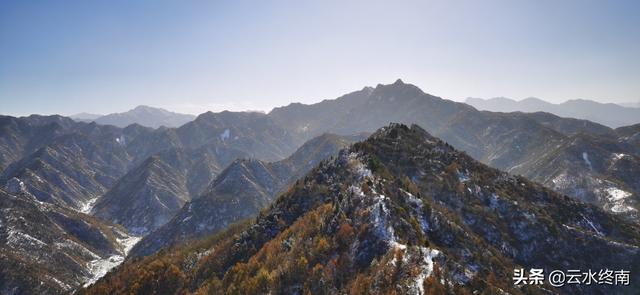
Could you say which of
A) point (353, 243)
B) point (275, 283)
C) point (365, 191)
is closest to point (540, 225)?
point (365, 191)

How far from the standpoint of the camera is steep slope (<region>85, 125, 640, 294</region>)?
3342 inches

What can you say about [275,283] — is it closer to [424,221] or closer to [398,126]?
[424,221]

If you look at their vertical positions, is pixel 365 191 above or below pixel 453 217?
above

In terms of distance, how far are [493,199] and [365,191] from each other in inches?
2564

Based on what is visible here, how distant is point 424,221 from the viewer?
110 m

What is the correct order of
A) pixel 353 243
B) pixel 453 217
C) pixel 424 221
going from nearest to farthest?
pixel 353 243, pixel 424 221, pixel 453 217

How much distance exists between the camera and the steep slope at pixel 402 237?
84.9 metres

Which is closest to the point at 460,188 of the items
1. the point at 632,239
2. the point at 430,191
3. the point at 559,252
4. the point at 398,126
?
the point at 430,191

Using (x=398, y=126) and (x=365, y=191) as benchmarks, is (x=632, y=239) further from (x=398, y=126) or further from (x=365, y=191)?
(x=365, y=191)

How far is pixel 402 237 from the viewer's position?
292 ft

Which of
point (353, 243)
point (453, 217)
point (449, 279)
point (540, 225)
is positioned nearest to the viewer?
point (449, 279)

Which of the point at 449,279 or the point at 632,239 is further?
the point at 632,239

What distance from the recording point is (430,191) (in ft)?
481

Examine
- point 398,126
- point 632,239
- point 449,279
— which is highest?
point 398,126
